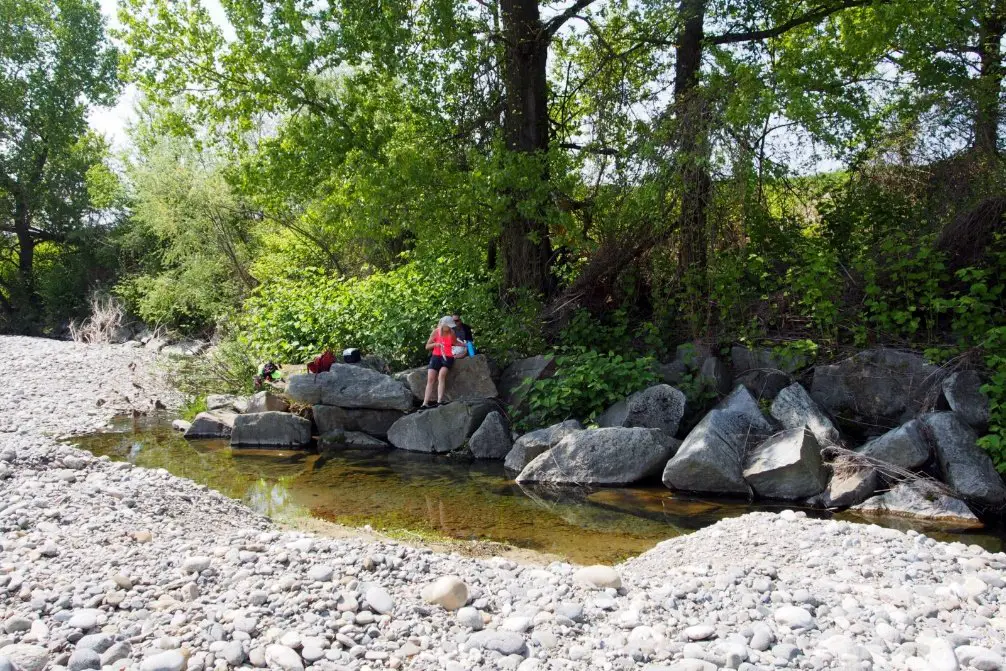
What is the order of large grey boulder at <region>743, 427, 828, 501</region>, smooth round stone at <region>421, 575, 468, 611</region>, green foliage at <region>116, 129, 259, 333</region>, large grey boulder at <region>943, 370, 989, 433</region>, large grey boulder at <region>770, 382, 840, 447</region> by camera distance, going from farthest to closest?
green foliage at <region>116, 129, 259, 333</region>
large grey boulder at <region>770, 382, 840, 447</region>
large grey boulder at <region>943, 370, 989, 433</region>
large grey boulder at <region>743, 427, 828, 501</region>
smooth round stone at <region>421, 575, 468, 611</region>

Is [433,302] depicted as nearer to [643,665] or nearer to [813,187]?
[813,187]

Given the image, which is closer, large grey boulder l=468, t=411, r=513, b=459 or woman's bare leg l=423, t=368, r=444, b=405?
large grey boulder l=468, t=411, r=513, b=459

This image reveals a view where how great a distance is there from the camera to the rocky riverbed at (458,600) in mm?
3740

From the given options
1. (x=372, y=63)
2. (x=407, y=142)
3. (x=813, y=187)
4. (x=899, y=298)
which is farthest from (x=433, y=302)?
(x=899, y=298)

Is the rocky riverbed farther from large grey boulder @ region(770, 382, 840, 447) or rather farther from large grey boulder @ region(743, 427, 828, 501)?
large grey boulder @ region(770, 382, 840, 447)

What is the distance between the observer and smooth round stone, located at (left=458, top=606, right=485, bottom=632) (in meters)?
4.12

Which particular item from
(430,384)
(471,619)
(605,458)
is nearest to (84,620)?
(471,619)

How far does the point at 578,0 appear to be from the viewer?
12117mm

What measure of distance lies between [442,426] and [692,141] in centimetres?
496

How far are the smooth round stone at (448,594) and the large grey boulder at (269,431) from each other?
284 inches

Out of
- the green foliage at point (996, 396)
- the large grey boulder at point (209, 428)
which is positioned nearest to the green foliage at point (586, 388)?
the green foliage at point (996, 396)

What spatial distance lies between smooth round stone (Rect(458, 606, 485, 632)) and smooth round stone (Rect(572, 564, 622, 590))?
2.95 feet

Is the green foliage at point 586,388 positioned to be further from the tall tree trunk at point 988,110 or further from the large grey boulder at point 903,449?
the tall tree trunk at point 988,110

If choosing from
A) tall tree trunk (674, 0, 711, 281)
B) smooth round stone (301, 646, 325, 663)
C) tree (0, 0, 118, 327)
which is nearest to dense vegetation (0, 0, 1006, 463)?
tall tree trunk (674, 0, 711, 281)
